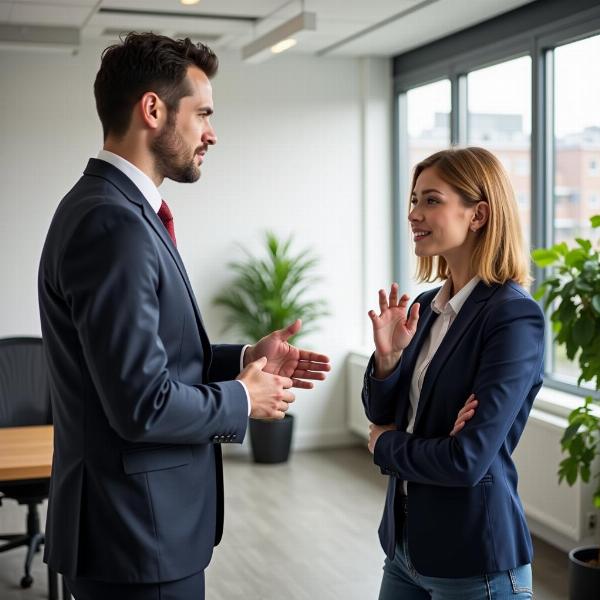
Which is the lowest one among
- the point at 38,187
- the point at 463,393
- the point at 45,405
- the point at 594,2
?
the point at 45,405

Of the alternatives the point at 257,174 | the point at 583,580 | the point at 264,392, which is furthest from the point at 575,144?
the point at 264,392

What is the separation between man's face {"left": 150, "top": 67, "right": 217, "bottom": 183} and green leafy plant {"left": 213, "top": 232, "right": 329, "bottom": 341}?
4.50 m

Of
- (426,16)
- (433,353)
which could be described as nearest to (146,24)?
A: (426,16)

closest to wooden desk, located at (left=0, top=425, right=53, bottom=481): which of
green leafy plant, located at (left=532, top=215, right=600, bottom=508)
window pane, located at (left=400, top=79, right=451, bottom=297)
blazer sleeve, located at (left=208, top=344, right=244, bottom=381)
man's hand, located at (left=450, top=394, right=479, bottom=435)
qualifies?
blazer sleeve, located at (left=208, top=344, right=244, bottom=381)

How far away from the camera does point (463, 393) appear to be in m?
1.97

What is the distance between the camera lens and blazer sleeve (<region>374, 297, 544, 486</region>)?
1.88 meters

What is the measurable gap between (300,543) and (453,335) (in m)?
2.99

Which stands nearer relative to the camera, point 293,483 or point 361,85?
point 293,483

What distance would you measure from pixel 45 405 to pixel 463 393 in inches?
110

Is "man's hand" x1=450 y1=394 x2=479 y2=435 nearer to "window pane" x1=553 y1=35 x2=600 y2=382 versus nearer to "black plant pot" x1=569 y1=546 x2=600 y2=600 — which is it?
"black plant pot" x1=569 y1=546 x2=600 y2=600

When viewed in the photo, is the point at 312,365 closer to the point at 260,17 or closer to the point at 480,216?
the point at 480,216

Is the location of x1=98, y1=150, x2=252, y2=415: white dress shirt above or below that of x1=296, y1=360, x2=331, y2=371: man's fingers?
above

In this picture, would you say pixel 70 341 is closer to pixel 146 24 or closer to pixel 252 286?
pixel 146 24

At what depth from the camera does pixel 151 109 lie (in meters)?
1.77
